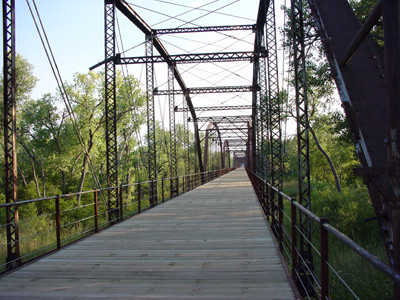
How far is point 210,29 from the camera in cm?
1638

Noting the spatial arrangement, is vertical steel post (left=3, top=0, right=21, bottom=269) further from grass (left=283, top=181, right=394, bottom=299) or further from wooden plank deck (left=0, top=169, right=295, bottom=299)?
grass (left=283, top=181, right=394, bottom=299)

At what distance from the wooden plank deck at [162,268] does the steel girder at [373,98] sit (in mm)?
1315

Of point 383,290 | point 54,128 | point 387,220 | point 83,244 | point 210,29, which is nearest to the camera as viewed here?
point 387,220

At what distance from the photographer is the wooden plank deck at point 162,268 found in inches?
140

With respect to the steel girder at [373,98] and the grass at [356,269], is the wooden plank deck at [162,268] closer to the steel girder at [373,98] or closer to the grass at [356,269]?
the steel girder at [373,98]

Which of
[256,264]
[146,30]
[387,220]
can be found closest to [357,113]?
[387,220]

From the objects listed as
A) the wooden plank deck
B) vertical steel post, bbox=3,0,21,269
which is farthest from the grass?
vertical steel post, bbox=3,0,21,269

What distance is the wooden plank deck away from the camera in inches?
140

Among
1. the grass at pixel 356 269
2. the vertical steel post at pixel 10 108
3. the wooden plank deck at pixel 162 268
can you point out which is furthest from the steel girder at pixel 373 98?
the vertical steel post at pixel 10 108

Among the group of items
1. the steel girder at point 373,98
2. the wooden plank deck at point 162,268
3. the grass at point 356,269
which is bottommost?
the grass at point 356,269

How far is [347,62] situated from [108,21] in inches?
411

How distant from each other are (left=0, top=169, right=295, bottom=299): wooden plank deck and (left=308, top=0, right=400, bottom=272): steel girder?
131cm

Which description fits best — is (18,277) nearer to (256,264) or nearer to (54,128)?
(256,264)

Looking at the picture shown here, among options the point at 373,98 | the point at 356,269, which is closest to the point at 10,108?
the point at 373,98
